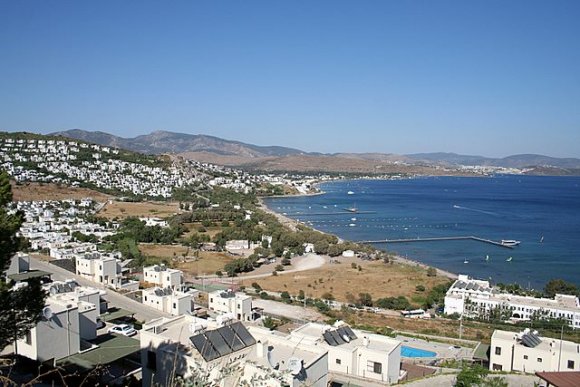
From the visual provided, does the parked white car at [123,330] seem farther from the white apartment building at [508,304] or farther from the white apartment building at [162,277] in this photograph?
the white apartment building at [508,304]

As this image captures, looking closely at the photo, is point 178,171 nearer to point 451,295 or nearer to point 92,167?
point 92,167

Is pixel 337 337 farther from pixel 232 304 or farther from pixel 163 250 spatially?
pixel 163 250

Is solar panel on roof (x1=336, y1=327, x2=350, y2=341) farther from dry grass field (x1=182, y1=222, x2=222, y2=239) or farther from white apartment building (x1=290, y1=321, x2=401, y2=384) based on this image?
dry grass field (x1=182, y1=222, x2=222, y2=239)

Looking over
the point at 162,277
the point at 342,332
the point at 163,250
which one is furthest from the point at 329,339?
the point at 163,250

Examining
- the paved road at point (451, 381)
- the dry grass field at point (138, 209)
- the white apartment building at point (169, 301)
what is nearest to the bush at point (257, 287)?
the white apartment building at point (169, 301)

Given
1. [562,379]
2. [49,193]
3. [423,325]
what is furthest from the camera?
[49,193]


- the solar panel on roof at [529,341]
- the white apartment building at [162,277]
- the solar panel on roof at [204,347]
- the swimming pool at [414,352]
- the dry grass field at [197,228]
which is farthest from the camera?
the dry grass field at [197,228]
